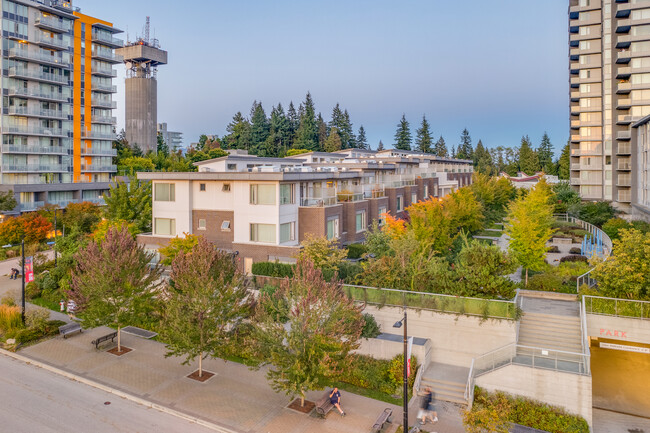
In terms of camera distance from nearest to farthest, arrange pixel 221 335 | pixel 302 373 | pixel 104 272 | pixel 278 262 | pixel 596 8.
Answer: pixel 302 373, pixel 221 335, pixel 104 272, pixel 278 262, pixel 596 8

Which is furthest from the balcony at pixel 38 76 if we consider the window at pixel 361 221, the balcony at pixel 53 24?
the window at pixel 361 221

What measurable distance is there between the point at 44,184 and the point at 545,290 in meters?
64.7

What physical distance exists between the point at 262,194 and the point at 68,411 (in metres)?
18.7

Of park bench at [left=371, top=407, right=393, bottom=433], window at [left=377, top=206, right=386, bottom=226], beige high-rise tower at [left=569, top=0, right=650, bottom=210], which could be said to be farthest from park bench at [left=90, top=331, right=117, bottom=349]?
beige high-rise tower at [left=569, top=0, right=650, bottom=210]

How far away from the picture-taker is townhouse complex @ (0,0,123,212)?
202 ft

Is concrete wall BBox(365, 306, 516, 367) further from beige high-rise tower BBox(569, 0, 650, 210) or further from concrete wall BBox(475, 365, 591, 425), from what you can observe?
beige high-rise tower BBox(569, 0, 650, 210)

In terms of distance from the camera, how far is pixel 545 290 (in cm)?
2725

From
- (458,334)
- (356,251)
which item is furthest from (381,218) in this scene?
(458,334)

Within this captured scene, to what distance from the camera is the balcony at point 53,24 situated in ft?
211

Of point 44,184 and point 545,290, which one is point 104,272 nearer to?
point 545,290

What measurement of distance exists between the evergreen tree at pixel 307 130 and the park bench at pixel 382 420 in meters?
91.2

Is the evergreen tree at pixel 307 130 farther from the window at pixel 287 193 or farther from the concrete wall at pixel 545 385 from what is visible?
the concrete wall at pixel 545 385

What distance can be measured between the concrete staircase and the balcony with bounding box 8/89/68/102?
6570 cm

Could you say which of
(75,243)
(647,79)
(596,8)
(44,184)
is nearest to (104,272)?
(75,243)
